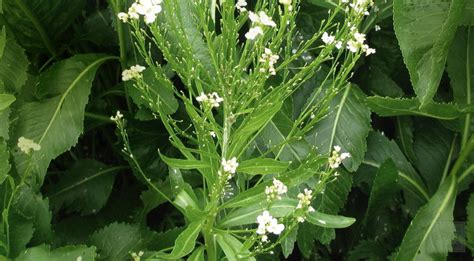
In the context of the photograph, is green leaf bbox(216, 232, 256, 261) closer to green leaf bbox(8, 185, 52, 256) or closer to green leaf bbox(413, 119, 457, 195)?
green leaf bbox(8, 185, 52, 256)

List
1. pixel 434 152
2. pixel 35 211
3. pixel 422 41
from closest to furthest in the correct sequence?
pixel 422 41
pixel 35 211
pixel 434 152

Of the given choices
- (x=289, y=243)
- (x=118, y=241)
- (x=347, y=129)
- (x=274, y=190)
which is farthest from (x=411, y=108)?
(x=118, y=241)

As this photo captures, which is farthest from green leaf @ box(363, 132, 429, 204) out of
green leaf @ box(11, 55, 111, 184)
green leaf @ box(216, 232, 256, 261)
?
green leaf @ box(11, 55, 111, 184)

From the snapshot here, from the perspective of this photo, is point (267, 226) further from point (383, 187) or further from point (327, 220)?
point (383, 187)

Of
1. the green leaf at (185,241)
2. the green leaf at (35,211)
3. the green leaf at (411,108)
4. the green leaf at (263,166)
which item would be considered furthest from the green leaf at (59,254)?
the green leaf at (411,108)

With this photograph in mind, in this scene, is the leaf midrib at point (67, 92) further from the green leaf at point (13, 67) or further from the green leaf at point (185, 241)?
the green leaf at point (185, 241)

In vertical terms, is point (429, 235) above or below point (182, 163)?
below

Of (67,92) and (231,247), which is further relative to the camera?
(67,92)
